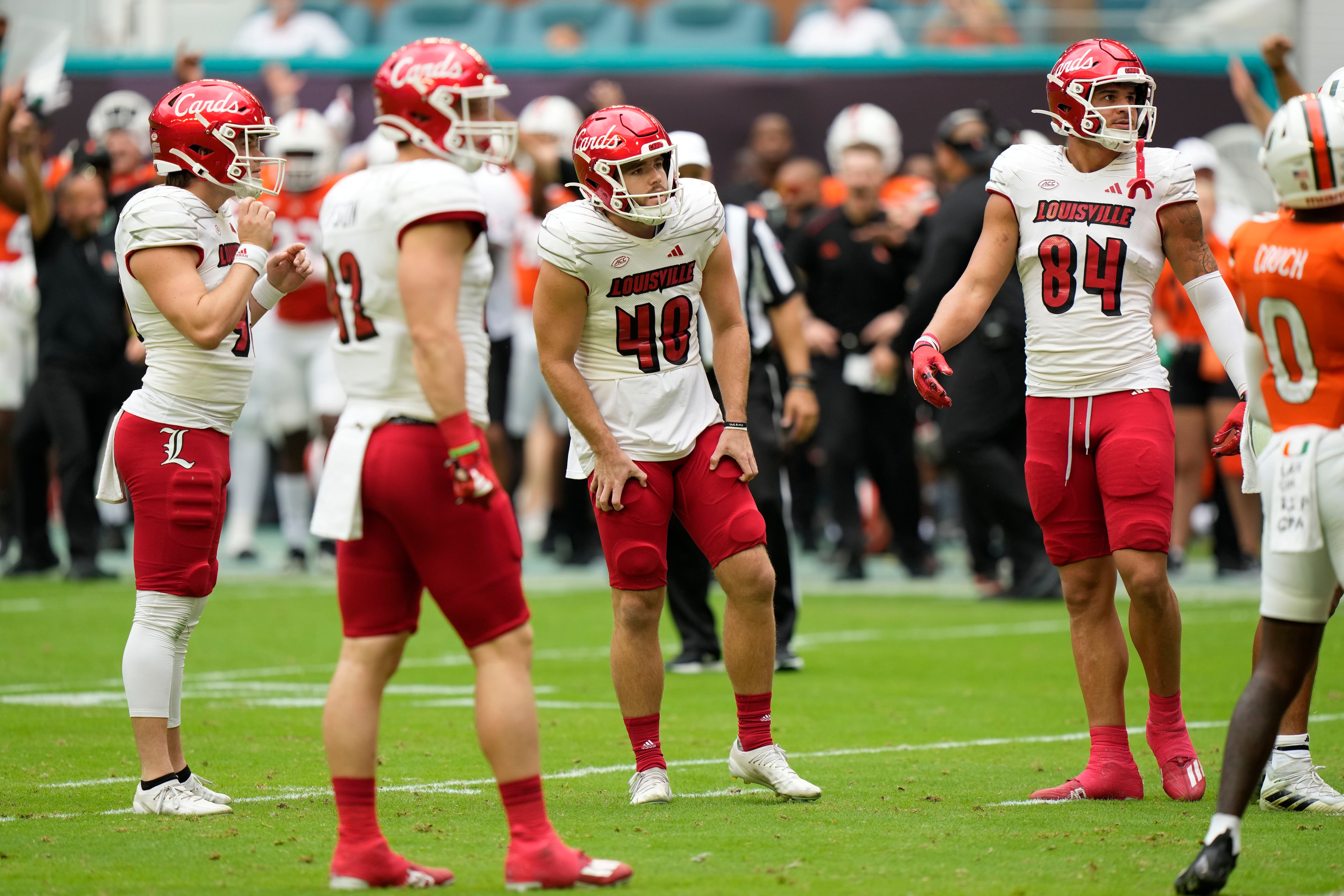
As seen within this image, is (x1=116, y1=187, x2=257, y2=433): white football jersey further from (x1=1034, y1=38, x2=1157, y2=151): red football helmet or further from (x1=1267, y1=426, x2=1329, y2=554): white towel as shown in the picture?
(x1=1267, y1=426, x2=1329, y2=554): white towel

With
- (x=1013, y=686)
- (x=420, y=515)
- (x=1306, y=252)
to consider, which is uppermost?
(x=1306, y=252)

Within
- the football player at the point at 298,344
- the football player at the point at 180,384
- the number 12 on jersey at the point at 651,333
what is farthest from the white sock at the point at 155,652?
the football player at the point at 298,344

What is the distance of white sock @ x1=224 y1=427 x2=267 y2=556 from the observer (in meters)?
13.7

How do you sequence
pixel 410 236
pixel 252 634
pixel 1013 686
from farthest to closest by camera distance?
pixel 252 634
pixel 1013 686
pixel 410 236

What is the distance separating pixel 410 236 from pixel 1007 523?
25.3ft

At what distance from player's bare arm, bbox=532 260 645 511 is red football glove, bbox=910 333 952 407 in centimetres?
95

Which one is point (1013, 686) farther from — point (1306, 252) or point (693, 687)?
point (1306, 252)

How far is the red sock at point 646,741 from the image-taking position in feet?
18.8

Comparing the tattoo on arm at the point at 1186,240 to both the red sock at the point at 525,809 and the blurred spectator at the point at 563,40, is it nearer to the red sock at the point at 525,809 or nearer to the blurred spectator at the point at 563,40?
the red sock at the point at 525,809

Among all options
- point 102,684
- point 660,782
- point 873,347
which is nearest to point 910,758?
point 660,782

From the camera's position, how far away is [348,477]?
175 inches

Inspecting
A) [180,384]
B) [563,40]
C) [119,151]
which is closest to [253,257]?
[180,384]

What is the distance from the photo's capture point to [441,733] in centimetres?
705

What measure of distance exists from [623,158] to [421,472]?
158cm
